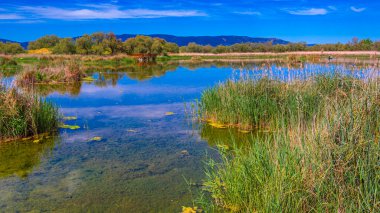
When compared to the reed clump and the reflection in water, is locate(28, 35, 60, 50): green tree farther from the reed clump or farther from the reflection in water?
the reflection in water

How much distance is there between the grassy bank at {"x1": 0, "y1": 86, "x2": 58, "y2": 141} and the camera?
28.2ft

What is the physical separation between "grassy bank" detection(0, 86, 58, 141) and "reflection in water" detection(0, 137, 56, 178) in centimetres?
35

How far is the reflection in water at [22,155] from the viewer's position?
6992 millimetres

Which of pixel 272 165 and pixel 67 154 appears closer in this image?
pixel 272 165

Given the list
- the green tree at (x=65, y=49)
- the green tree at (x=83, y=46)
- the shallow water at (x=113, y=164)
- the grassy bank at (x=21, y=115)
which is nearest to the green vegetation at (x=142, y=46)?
the green tree at (x=83, y=46)

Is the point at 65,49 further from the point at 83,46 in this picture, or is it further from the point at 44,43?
the point at 44,43

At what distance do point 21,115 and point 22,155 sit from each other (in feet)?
4.56

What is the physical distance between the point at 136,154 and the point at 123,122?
3486 mm

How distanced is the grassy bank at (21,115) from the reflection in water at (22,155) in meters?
0.35

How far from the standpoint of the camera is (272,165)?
4332 millimetres

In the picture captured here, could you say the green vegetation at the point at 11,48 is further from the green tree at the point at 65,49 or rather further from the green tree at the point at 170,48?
the green tree at the point at 170,48

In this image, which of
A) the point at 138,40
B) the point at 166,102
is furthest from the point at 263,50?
the point at 166,102

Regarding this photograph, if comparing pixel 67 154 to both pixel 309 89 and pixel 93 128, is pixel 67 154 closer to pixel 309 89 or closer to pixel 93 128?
pixel 93 128

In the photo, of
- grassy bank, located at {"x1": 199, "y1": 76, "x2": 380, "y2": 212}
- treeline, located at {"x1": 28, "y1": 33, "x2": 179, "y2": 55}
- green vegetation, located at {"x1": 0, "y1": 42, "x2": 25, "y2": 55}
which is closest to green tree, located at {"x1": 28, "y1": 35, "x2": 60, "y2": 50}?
green vegetation, located at {"x1": 0, "y1": 42, "x2": 25, "y2": 55}
